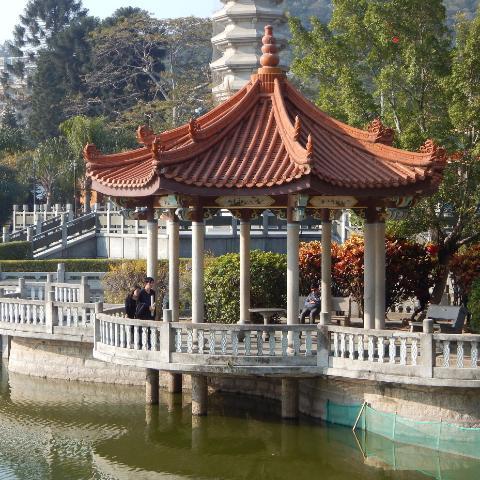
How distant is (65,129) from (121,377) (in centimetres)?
3430

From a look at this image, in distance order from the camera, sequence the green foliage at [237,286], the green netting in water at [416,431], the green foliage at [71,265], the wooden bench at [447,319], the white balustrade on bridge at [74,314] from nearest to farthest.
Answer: the green netting in water at [416,431], the wooden bench at [447,319], the white balustrade on bridge at [74,314], the green foliage at [237,286], the green foliage at [71,265]

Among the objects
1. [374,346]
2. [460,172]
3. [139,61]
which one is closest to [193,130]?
[374,346]

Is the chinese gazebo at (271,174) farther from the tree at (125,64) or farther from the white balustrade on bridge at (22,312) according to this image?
the tree at (125,64)

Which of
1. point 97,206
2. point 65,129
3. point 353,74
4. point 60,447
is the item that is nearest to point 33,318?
point 60,447

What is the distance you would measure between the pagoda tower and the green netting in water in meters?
37.5

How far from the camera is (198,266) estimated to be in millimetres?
17797

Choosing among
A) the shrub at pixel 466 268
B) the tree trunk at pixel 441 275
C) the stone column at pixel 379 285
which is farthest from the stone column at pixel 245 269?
the shrub at pixel 466 268

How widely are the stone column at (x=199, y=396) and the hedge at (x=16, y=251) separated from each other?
20897 millimetres

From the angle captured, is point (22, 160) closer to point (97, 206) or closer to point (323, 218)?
point (97, 206)

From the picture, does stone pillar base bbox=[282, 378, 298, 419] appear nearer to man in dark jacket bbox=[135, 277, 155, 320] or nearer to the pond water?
the pond water

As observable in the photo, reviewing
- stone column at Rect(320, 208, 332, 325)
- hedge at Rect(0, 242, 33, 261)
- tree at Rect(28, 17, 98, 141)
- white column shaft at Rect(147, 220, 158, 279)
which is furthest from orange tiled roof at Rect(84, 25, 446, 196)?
tree at Rect(28, 17, 98, 141)

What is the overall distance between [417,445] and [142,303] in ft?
17.2

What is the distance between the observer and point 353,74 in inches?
920

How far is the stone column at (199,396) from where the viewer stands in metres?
18.0
